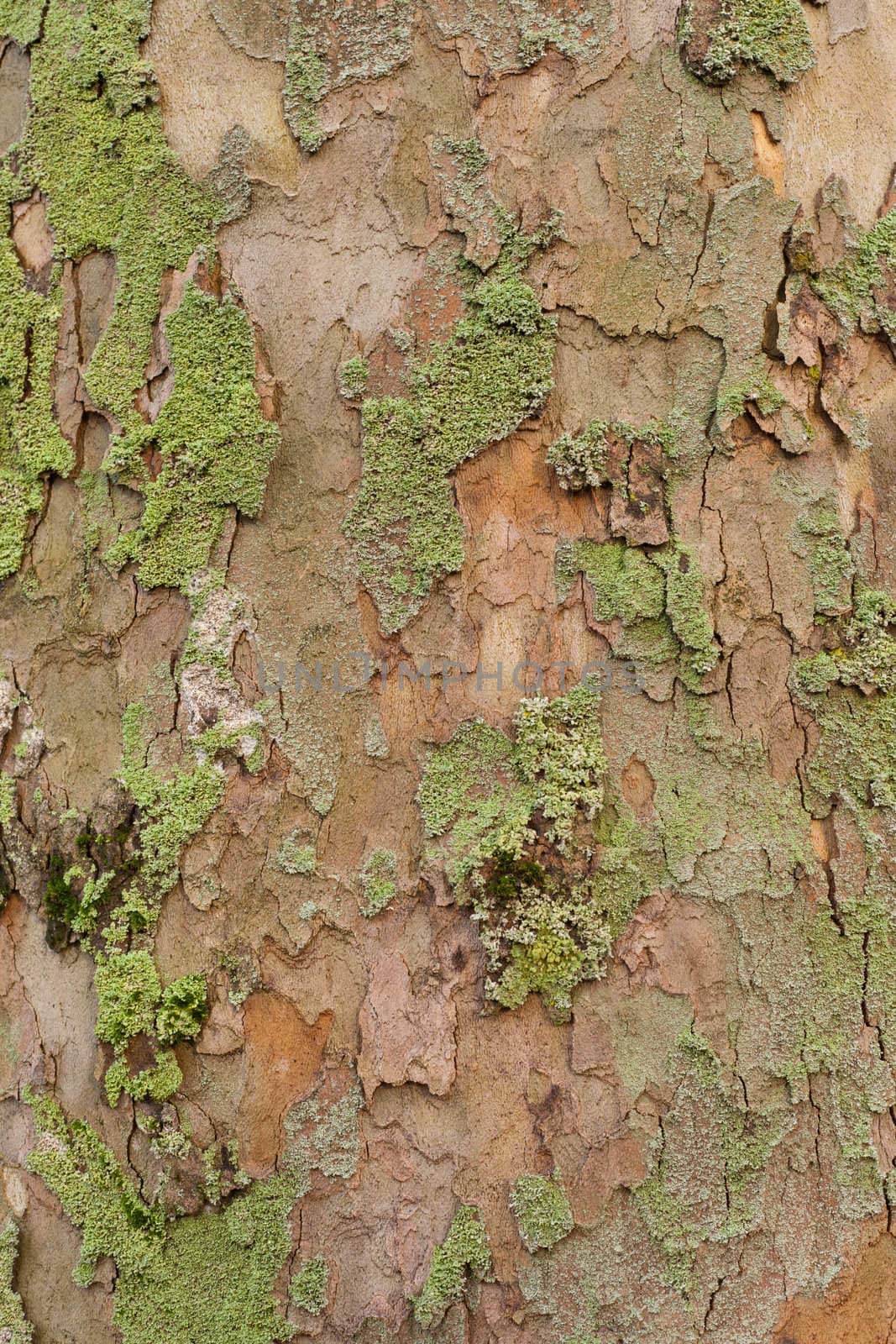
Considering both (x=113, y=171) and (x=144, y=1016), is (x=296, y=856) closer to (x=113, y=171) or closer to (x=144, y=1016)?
(x=144, y=1016)

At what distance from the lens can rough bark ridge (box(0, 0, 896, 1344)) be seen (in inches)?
70.2

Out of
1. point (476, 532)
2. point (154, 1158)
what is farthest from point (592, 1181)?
point (476, 532)

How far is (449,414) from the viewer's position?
184cm

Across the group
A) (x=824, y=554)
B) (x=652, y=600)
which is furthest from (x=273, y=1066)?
(x=824, y=554)

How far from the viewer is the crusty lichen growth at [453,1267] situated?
1752mm

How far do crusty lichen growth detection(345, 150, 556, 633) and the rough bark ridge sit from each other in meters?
0.01

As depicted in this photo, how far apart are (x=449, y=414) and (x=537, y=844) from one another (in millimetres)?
920

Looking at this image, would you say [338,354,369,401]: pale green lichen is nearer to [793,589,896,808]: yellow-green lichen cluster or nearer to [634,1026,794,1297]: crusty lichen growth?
[793,589,896,808]: yellow-green lichen cluster

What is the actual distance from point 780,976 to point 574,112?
6.11ft

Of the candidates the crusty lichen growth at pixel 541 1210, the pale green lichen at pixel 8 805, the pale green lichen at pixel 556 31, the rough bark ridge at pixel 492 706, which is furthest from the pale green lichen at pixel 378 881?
the pale green lichen at pixel 556 31

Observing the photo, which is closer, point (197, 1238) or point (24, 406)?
point (197, 1238)

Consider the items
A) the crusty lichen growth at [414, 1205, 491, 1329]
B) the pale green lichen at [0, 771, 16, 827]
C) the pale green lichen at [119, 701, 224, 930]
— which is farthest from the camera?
the pale green lichen at [0, 771, 16, 827]

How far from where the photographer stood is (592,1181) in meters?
1.77

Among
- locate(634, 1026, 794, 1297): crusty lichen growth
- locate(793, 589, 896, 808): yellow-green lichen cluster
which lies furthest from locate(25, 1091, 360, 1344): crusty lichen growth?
locate(793, 589, 896, 808): yellow-green lichen cluster
